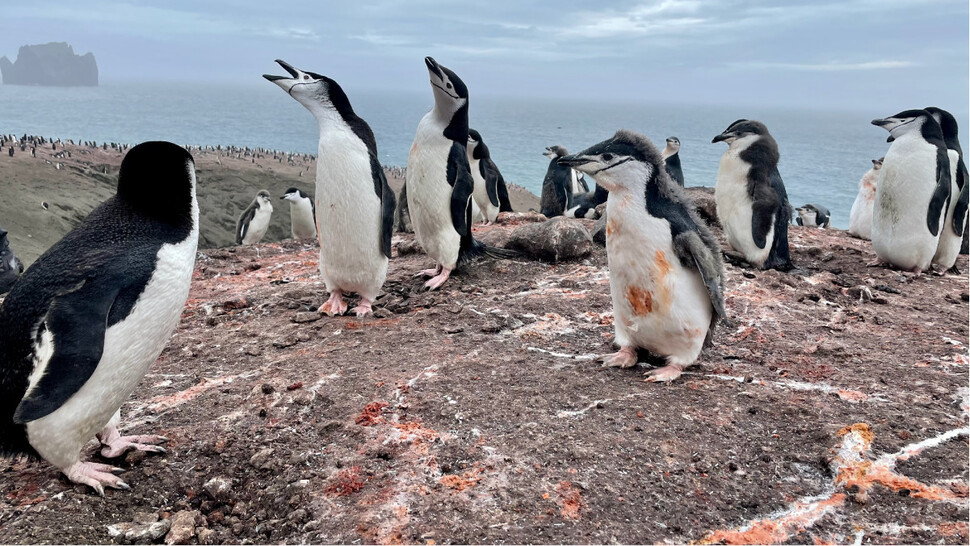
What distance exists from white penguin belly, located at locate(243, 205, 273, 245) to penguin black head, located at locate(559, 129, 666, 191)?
34.3ft

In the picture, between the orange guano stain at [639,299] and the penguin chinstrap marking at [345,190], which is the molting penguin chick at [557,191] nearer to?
the penguin chinstrap marking at [345,190]

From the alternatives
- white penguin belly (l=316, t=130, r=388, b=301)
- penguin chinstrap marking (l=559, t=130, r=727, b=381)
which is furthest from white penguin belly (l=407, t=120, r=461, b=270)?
penguin chinstrap marking (l=559, t=130, r=727, b=381)


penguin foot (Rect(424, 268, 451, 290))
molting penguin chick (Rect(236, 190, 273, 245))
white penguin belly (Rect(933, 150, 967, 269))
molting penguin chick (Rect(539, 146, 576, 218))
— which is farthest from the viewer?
molting penguin chick (Rect(539, 146, 576, 218))

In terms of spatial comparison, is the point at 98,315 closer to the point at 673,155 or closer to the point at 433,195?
the point at 433,195

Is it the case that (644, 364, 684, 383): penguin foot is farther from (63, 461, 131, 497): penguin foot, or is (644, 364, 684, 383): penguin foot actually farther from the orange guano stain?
(63, 461, 131, 497): penguin foot

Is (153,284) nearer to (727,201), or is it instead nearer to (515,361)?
(515,361)

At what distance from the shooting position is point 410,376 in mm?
3514

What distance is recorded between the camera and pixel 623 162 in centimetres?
342

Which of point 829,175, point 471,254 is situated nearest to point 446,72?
point 471,254

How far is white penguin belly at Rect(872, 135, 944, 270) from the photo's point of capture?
20.9 ft

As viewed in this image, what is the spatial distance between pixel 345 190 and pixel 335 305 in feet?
2.85

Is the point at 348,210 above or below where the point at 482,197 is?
above

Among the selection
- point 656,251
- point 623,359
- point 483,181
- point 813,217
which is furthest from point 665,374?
point 813,217

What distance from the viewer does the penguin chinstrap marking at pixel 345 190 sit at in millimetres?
4668
